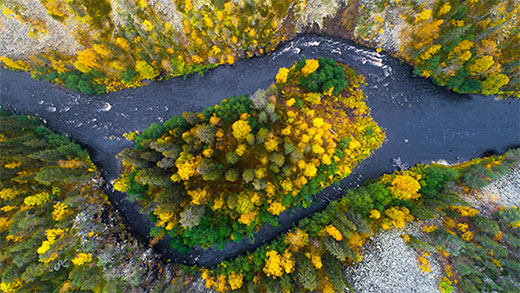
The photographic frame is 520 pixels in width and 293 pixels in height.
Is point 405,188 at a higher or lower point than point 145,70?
lower

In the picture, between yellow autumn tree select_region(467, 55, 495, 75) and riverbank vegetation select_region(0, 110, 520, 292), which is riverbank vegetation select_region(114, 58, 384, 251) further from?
yellow autumn tree select_region(467, 55, 495, 75)

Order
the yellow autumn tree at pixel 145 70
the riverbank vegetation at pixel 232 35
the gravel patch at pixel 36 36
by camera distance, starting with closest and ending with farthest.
→ the riverbank vegetation at pixel 232 35 → the gravel patch at pixel 36 36 → the yellow autumn tree at pixel 145 70

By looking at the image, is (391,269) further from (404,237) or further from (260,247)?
(260,247)

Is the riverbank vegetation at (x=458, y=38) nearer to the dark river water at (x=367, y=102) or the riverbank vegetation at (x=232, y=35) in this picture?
the riverbank vegetation at (x=232, y=35)

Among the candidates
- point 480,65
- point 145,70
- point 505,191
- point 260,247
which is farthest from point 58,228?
point 505,191

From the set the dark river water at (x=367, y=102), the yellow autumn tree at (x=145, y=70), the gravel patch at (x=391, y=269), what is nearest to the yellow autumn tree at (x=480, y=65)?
the dark river water at (x=367, y=102)

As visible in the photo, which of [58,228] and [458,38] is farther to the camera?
[458,38]

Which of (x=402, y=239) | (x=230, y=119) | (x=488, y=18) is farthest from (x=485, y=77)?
(x=230, y=119)
